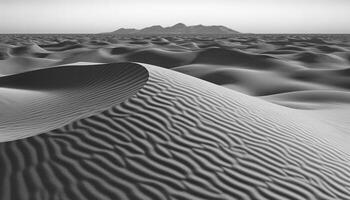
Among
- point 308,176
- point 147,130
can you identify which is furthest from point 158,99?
point 308,176

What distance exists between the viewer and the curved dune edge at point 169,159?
2578 millimetres

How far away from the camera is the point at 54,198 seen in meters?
2.43

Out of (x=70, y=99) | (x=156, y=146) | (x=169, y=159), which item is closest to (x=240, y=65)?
(x=70, y=99)

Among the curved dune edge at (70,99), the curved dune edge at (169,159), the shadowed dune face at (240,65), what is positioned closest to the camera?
the curved dune edge at (169,159)

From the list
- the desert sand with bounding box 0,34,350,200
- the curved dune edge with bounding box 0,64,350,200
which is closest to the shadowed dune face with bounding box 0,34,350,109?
the desert sand with bounding box 0,34,350,200

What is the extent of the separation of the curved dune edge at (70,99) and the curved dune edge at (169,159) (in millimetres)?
360

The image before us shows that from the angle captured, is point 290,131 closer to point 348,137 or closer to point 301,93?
point 348,137

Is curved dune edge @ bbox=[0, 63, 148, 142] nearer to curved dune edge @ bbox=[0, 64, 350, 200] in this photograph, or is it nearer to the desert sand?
Answer: the desert sand

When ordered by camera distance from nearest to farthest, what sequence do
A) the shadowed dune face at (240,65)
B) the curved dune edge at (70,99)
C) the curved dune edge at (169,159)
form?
the curved dune edge at (169,159), the curved dune edge at (70,99), the shadowed dune face at (240,65)

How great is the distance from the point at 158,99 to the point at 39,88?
11.5 feet

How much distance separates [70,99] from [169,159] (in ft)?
7.08

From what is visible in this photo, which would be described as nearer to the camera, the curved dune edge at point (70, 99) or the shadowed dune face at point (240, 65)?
the curved dune edge at point (70, 99)

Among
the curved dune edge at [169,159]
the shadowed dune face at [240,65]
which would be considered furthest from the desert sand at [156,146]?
the shadowed dune face at [240,65]

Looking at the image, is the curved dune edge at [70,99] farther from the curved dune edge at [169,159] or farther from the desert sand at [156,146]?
the curved dune edge at [169,159]
